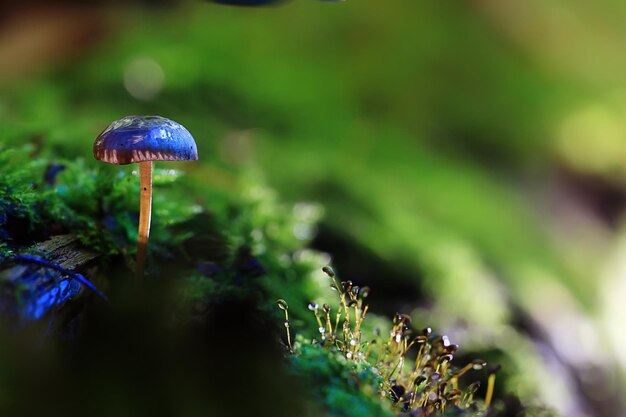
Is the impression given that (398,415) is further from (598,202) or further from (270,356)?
(598,202)

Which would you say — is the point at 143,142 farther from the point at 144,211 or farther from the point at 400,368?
the point at 400,368

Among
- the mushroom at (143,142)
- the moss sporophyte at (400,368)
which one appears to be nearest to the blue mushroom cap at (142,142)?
the mushroom at (143,142)

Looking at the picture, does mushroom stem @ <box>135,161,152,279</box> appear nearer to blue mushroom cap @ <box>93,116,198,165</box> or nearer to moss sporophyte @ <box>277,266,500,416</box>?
blue mushroom cap @ <box>93,116,198,165</box>

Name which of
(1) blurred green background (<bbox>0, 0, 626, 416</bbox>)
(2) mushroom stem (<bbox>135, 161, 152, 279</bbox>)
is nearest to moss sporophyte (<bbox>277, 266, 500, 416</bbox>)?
(2) mushroom stem (<bbox>135, 161, 152, 279</bbox>)

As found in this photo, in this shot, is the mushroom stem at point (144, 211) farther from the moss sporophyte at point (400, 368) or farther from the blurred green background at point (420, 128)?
the blurred green background at point (420, 128)

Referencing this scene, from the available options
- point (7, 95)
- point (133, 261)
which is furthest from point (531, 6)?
point (133, 261)

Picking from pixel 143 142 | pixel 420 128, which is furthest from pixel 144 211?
pixel 420 128
